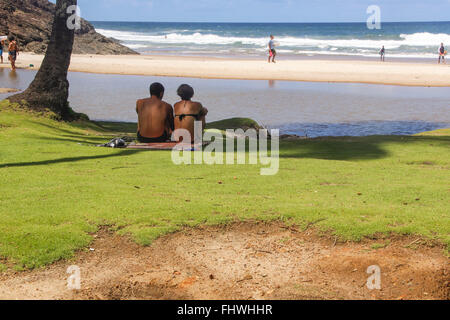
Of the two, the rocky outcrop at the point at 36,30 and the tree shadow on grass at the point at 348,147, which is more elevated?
the rocky outcrop at the point at 36,30

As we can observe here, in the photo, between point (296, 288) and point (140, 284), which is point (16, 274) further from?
point (296, 288)

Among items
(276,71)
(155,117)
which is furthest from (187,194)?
(276,71)

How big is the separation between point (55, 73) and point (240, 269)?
1120 centimetres

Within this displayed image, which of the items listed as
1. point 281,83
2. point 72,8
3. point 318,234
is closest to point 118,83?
point 281,83

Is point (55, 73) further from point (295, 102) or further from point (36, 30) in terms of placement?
point (36, 30)

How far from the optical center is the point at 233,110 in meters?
21.2

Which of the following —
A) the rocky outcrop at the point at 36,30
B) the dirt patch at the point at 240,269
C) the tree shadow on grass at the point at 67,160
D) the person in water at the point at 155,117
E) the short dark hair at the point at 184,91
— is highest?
the rocky outcrop at the point at 36,30

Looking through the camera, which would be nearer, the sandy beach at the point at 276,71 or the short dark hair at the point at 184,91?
the short dark hair at the point at 184,91

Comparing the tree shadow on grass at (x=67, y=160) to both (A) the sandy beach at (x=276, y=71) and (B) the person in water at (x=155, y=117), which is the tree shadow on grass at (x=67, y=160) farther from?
(A) the sandy beach at (x=276, y=71)

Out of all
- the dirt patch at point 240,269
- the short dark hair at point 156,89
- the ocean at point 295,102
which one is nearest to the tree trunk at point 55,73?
the ocean at point 295,102

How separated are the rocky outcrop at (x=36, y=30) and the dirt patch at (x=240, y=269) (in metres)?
46.8

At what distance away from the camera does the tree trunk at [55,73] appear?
590 inches

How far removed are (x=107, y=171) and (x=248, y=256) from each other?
3.61 meters

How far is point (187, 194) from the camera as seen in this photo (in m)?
7.49
